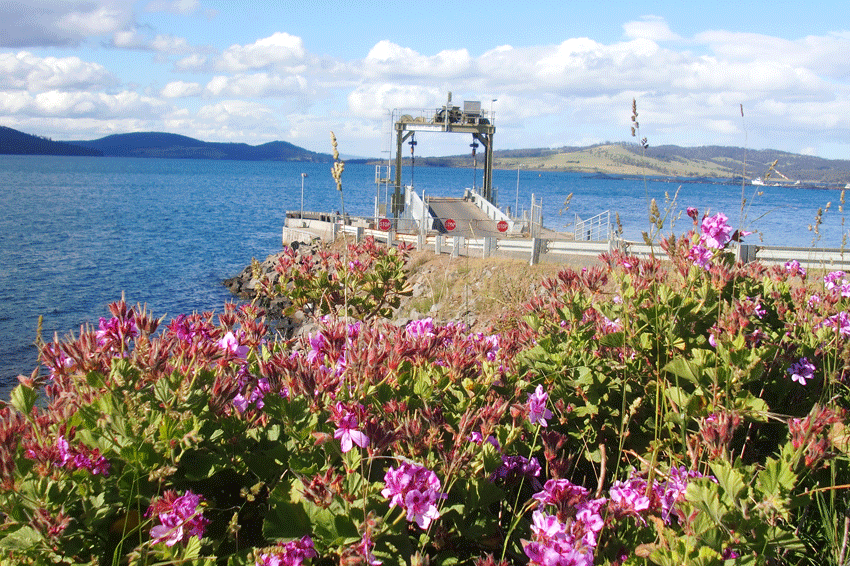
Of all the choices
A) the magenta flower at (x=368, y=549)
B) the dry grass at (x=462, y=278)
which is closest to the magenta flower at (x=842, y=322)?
the magenta flower at (x=368, y=549)

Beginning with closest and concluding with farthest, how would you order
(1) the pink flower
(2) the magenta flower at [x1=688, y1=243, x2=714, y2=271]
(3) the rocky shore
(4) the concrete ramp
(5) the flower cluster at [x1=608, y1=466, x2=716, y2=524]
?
1. (1) the pink flower
2. (5) the flower cluster at [x1=608, y1=466, x2=716, y2=524]
3. (2) the magenta flower at [x1=688, y1=243, x2=714, y2=271]
4. (3) the rocky shore
5. (4) the concrete ramp

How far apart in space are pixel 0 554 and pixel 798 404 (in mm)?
3516

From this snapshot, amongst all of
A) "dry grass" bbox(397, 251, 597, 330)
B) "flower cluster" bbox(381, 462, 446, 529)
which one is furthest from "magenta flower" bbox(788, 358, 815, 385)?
"dry grass" bbox(397, 251, 597, 330)

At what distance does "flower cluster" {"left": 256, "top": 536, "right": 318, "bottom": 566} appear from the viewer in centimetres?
184

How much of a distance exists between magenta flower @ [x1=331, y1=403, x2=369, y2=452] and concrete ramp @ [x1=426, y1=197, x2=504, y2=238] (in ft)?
75.0

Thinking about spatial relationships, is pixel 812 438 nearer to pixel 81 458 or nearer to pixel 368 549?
pixel 368 549

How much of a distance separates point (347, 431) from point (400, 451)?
0.84 ft

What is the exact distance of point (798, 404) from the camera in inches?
134

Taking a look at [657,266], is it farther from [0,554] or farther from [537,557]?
[0,554]

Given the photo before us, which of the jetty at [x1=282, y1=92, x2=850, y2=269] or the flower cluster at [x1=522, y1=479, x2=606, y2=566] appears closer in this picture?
the flower cluster at [x1=522, y1=479, x2=606, y2=566]

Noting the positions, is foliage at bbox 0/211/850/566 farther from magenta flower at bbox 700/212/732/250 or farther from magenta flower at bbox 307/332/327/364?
magenta flower at bbox 700/212/732/250

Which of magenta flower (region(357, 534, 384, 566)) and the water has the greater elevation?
magenta flower (region(357, 534, 384, 566))

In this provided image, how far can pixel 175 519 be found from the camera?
6.30ft

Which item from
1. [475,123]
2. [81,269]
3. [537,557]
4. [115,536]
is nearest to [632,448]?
[537,557]
